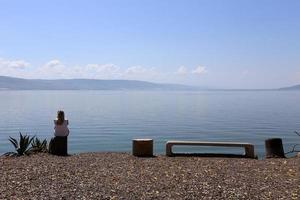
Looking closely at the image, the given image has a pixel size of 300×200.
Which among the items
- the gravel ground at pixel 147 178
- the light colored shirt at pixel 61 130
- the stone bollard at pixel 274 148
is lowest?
the gravel ground at pixel 147 178

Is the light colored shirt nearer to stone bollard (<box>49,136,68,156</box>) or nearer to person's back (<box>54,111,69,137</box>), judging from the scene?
person's back (<box>54,111,69,137</box>)

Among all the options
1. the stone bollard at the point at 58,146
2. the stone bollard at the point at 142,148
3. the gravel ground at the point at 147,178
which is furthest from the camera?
the stone bollard at the point at 58,146

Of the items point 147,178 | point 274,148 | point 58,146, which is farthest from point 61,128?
point 274,148

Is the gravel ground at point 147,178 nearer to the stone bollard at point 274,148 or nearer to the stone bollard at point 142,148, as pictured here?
the stone bollard at point 142,148

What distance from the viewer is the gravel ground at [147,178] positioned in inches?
344

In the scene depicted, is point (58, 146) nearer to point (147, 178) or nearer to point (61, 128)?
point (61, 128)

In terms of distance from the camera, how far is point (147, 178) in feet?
33.5

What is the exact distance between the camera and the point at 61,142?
1480 centimetres

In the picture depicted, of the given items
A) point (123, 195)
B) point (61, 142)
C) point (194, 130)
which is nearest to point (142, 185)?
point (123, 195)

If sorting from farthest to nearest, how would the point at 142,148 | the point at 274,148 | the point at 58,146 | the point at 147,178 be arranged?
the point at 274,148 < the point at 58,146 < the point at 142,148 < the point at 147,178

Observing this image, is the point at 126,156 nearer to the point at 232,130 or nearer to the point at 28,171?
the point at 28,171

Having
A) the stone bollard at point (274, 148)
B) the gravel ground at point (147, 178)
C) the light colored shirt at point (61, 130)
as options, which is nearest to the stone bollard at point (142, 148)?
the gravel ground at point (147, 178)

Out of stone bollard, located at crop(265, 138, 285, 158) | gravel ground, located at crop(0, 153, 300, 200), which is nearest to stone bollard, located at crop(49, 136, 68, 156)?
gravel ground, located at crop(0, 153, 300, 200)

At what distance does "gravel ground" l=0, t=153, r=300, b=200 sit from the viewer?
Answer: 28.6 ft
